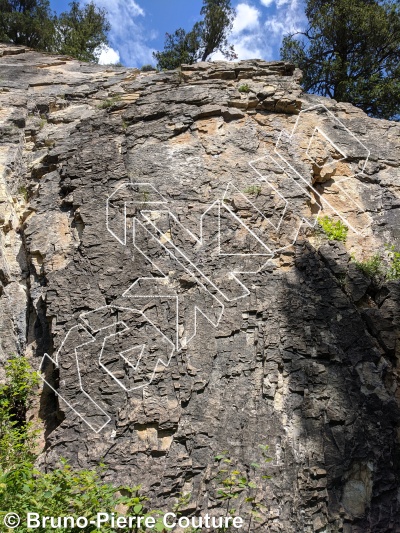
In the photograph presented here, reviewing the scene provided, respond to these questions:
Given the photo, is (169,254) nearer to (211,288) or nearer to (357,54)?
(211,288)

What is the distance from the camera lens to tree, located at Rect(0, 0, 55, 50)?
15.2m

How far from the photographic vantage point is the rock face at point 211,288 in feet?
15.4

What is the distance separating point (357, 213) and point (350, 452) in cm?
353

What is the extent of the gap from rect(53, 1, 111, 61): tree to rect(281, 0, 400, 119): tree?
6168 mm

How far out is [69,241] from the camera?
6496 mm

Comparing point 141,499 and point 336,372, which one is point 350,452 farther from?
point 141,499

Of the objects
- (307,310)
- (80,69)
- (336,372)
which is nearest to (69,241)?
(307,310)

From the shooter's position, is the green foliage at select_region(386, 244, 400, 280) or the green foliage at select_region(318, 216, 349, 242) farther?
the green foliage at select_region(318, 216, 349, 242)

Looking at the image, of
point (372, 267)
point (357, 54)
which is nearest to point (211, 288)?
point (372, 267)

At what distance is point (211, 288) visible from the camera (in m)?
5.89

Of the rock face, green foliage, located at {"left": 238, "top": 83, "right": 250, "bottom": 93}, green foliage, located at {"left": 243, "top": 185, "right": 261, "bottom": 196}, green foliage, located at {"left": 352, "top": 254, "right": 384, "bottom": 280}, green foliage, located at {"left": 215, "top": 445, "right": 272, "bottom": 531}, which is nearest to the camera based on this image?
green foliage, located at {"left": 215, "top": 445, "right": 272, "bottom": 531}

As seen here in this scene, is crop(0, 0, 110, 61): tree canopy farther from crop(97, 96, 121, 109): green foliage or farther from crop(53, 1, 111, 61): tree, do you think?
crop(97, 96, 121, 109): green foliage

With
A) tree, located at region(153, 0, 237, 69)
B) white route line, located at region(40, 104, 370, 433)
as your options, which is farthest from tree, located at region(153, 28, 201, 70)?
white route line, located at region(40, 104, 370, 433)

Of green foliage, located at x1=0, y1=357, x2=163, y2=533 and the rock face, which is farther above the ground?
the rock face
